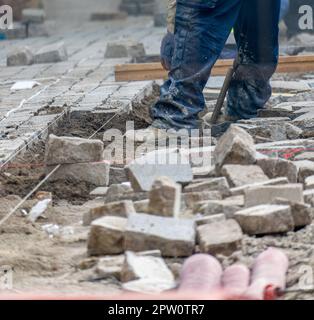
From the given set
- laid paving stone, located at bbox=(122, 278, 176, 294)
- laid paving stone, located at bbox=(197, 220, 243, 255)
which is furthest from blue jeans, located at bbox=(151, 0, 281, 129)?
laid paving stone, located at bbox=(122, 278, 176, 294)

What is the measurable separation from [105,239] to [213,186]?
102 cm

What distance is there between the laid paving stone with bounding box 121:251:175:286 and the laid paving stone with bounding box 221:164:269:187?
124 centimetres

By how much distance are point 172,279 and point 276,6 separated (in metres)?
4.10

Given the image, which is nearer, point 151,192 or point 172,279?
point 172,279

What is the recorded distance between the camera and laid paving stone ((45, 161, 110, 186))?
7.29 meters

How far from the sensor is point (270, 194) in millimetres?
6094

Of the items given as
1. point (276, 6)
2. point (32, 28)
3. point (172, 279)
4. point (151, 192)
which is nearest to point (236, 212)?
point (151, 192)

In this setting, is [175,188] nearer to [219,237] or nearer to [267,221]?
[219,237]

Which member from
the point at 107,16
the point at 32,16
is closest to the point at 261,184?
the point at 32,16

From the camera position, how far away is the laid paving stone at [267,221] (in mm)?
5766

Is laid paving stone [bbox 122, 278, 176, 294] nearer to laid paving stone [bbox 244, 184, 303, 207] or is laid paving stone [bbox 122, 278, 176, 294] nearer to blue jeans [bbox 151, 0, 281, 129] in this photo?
laid paving stone [bbox 244, 184, 303, 207]

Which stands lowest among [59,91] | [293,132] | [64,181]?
[59,91]
